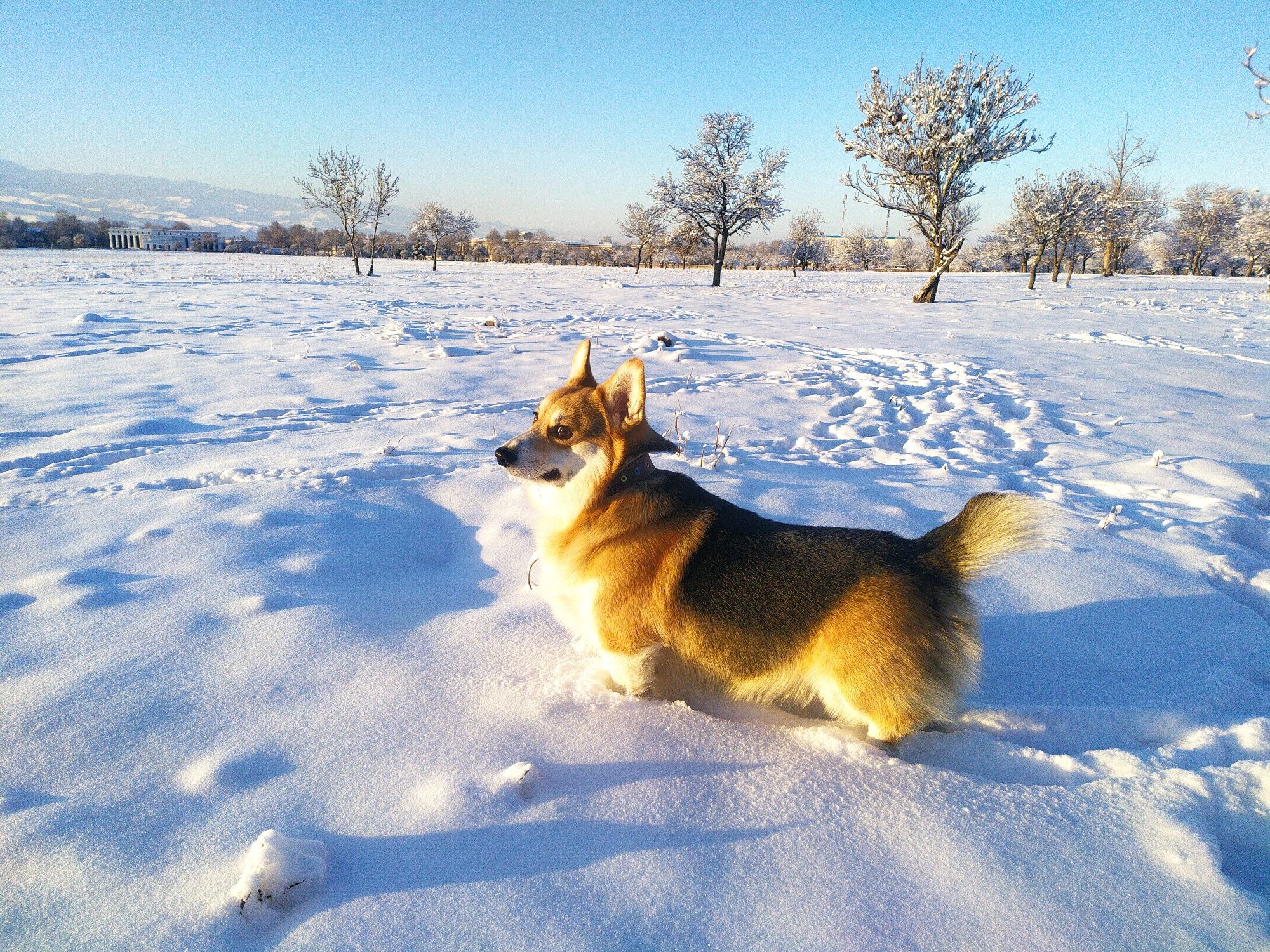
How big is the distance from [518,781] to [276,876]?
2.10 feet

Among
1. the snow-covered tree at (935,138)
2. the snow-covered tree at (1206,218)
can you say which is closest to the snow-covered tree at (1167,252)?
the snow-covered tree at (1206,218)

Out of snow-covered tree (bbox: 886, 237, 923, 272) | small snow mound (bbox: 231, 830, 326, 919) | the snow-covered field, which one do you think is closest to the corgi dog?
the snow-covered field

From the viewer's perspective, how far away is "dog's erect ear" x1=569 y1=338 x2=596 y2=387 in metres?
2.83

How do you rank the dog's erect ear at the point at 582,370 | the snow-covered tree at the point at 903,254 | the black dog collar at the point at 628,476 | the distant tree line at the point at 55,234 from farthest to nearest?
1. the snow-covered tree at the point at 903,254
2. the distant tree line at the point at 55,234
3. the dog's erect ear at the point at 582,370
4. the black dog collar at the point at 628,476

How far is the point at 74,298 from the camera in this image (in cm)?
1494

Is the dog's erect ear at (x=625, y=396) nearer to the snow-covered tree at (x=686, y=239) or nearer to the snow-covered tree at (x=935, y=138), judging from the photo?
the snow-covered tree at (x=935, y=138)

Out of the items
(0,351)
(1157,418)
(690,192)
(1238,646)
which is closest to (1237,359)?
(1157,418)

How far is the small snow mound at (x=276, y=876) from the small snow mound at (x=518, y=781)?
49 cm

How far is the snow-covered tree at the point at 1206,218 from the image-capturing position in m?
62.1

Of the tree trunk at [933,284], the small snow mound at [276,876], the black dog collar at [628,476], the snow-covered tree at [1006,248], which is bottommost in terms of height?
the small snow mound at [276,876]

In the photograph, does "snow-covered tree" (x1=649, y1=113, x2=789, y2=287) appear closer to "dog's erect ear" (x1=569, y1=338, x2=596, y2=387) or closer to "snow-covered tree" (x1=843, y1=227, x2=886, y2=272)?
"dog's erect ear" (x1=569, y1=338, x2=596, y2=387)

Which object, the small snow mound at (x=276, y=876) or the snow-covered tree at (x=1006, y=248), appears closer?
the small snow mound at (x=276, y=876)

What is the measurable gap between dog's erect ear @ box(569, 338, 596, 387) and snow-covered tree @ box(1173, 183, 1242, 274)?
3469 inches

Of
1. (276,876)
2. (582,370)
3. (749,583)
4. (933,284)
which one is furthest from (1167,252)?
(276,876)
